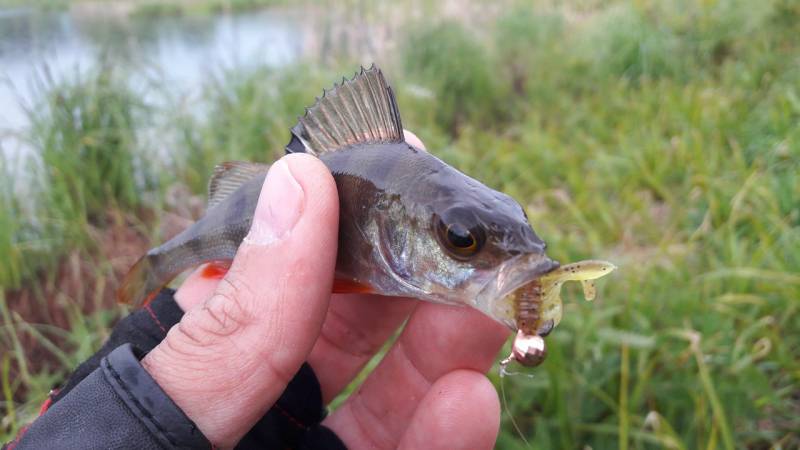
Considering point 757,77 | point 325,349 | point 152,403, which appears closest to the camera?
point 152,403

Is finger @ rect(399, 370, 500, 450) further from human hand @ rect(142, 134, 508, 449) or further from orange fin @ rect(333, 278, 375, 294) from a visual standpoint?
orange fin @ rect(333, 278, 375, 294)

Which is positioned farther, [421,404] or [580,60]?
[580,60]

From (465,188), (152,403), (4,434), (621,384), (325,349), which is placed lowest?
(4,434)

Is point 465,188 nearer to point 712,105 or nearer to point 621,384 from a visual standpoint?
point 621,384

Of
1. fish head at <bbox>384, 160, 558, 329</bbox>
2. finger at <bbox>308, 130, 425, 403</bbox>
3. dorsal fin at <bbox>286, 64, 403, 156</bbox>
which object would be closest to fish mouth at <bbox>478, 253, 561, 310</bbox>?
fish head at <bbox>384, 160, 558, 329</bbox>

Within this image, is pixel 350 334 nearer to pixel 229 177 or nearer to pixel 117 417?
pixel 229 177

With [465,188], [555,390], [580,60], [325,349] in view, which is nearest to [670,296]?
[555,390]

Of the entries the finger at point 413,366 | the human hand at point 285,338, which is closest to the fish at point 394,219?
the human hand at point 285,338
